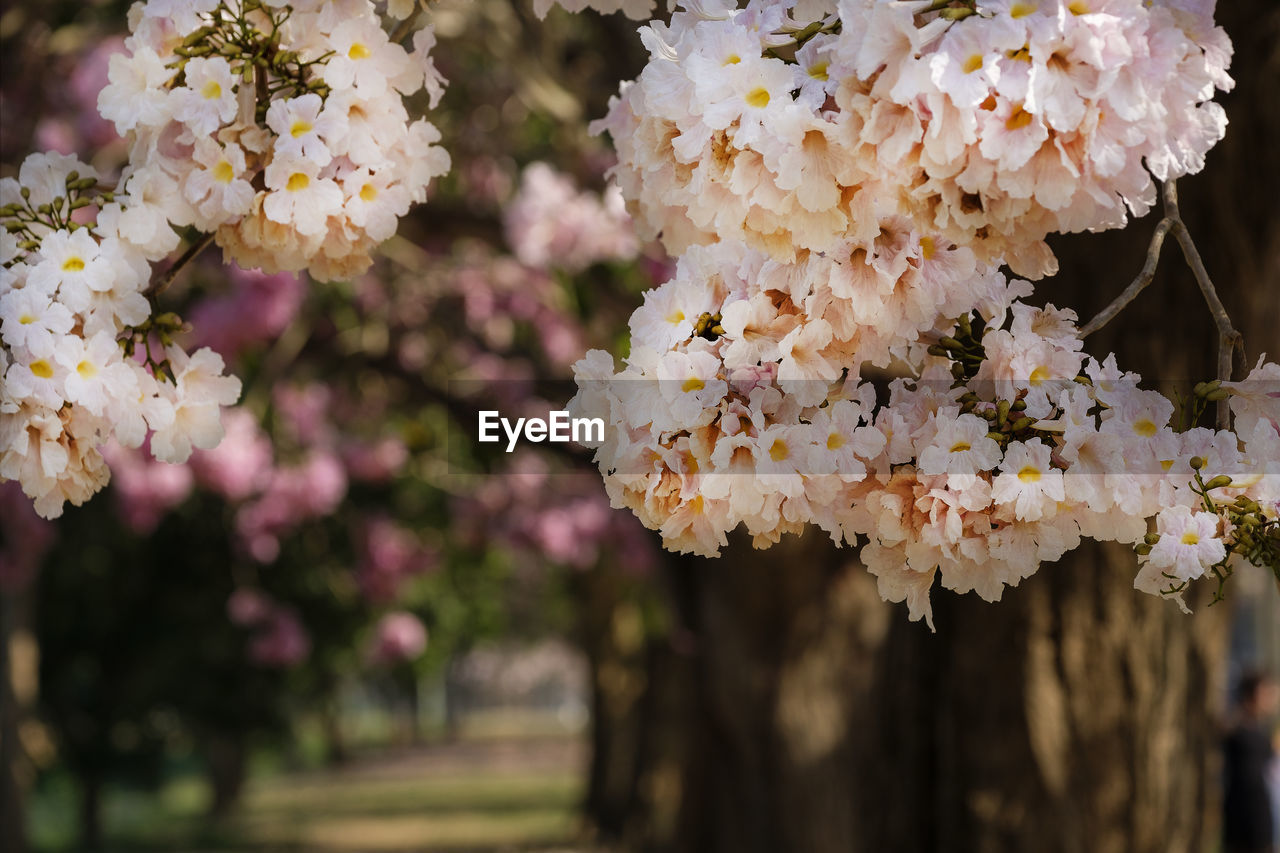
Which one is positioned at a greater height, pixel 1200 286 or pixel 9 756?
pixel 1200 286

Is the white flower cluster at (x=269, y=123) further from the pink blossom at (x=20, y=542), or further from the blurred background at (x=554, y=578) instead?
the pink blossom at (x=20, y=542)

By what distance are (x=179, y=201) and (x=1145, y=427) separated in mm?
1206

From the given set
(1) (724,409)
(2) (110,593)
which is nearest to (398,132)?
(1) (724,409)

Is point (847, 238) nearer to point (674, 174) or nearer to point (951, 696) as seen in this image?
point (674, 174)

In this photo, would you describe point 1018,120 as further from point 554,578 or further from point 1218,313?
point 554,578

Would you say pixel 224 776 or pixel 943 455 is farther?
pixel 224 776

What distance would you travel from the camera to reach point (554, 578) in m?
16.7

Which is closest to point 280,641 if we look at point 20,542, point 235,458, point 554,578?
point 20,542

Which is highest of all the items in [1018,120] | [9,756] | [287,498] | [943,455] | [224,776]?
[287,498]

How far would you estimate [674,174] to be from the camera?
66.6 inches

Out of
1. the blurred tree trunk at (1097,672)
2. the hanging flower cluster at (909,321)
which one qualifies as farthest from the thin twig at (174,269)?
the blurred tree trunk at (1097,672)

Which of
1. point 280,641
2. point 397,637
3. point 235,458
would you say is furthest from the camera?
point 397,637

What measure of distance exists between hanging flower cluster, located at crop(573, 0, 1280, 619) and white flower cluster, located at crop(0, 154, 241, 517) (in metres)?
0.59

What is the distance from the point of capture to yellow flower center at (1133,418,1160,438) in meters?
1.62
